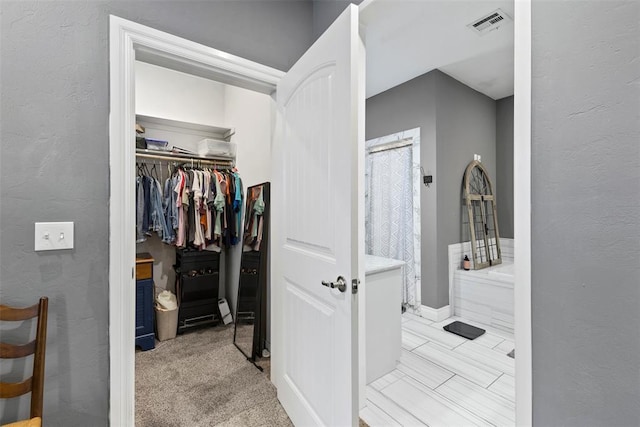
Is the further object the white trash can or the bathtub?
the bathtub

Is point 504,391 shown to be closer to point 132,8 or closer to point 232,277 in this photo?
point 232,277

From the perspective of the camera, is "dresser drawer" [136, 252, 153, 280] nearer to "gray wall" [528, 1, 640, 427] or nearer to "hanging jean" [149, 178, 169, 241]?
"hanging jean" [149, 178, 169, 241]

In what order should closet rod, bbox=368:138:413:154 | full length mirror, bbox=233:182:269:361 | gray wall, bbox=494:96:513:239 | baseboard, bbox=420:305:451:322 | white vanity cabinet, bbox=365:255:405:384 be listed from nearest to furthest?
white vanity cabinet, bbox=365:255:405:384, full length mirror, bbox=233:182:269:361, baseboard, bbox=420:305:451:322, closet rod, bbox=368:138:413:154, gray wall, bbox=494:96:513:239

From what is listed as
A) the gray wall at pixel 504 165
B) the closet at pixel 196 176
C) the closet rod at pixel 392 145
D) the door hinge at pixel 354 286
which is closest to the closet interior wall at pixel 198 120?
the closet at pixel 196 176

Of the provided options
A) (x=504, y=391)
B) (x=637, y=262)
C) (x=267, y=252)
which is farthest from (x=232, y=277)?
(x=637, y=262)

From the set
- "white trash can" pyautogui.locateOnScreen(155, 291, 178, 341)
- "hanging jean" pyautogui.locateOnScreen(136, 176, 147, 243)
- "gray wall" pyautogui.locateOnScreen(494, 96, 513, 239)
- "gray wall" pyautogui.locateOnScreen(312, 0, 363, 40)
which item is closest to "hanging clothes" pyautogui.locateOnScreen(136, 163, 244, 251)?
"hanging jean" pyautogui.locateOnScreen(136, 176, 147, 243)

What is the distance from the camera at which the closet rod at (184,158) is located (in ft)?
9.71

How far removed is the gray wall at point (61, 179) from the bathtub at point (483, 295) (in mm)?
3246

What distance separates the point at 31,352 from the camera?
1108mm

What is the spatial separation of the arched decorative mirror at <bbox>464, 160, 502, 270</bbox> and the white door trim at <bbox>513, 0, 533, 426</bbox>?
277 cm

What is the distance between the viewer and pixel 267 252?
2.46 m

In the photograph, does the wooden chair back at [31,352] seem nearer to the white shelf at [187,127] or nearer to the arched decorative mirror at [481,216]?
the white shelf at [187,127]

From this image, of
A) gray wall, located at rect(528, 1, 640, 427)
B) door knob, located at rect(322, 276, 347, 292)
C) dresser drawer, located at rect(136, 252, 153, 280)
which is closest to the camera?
gray wall, located at rect(528, 1, 640, 427)

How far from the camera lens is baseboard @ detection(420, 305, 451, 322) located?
314cm
